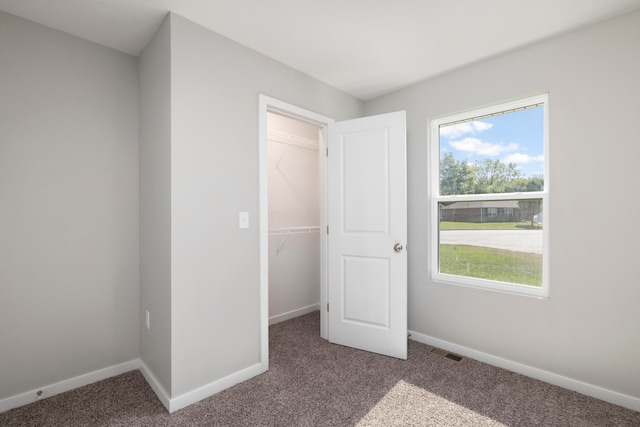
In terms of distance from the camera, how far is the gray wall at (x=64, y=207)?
191cm

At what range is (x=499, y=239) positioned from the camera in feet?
8.27

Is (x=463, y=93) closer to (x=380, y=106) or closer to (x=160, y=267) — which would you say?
(x=380, y=106)

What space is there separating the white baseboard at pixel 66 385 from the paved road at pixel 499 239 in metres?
2.85

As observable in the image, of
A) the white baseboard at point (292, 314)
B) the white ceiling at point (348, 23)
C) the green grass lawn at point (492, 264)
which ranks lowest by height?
the white baseboard at point (292, 314)

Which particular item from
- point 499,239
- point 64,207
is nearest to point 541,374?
point 499,239

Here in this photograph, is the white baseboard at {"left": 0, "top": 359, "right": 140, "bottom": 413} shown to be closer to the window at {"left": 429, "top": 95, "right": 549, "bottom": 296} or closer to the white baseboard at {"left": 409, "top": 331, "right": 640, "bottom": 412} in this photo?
the white baseboard at {"left": 409, "top": 331, "right": 640, "bottom": 412}

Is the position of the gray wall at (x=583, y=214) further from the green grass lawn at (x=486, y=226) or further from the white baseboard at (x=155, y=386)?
the white baseboard at (x=155, y=386)

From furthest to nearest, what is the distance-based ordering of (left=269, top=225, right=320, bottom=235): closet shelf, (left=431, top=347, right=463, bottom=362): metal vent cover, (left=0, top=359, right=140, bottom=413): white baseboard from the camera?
(left=269, top=225, right=320, bottom=235): closet shelf → (left=431, top=347, right=463, bottom=362): metal vent cover → (left=0, top=359, right=140, bottom=413): white baseboard

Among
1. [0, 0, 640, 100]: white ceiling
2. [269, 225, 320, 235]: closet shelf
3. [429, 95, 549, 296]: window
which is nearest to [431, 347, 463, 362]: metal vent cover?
[429, 95, 549, 296]: window

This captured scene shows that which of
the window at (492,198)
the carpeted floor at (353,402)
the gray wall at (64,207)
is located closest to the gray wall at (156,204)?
the gray wall at (64,207)

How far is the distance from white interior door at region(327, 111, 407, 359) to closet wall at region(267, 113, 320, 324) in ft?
2.59

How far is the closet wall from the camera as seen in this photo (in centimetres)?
345

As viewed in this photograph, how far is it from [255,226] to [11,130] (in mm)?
1622

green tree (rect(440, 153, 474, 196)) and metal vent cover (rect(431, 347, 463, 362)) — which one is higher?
green tree (rect(440, 153, 474, 196))
